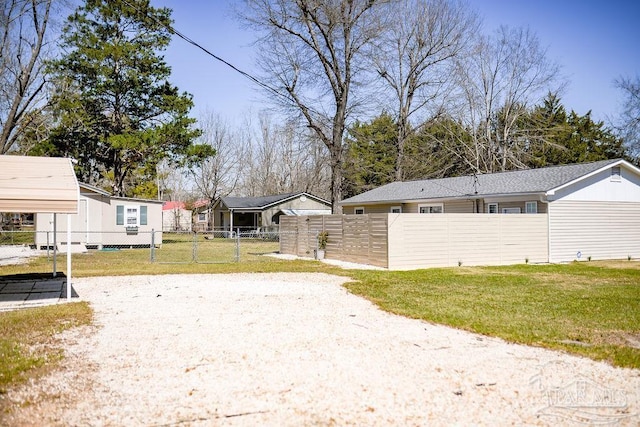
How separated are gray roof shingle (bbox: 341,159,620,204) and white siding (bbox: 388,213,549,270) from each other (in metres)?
1.86

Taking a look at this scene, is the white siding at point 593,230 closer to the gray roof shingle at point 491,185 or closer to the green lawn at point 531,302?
the gray roof shingle at point 491,185

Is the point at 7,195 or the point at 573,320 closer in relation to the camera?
the point at 573,320

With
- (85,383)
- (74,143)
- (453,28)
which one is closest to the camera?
(85,383)

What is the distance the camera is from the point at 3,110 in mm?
26000

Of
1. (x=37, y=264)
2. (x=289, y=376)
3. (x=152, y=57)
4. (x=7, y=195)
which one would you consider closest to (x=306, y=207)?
(x=152, y=57)

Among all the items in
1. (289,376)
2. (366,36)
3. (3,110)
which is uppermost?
(366,36)

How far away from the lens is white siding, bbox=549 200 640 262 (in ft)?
60.7

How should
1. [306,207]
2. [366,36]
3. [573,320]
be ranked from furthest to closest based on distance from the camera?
[306,207]
[366,36]
[573,320]

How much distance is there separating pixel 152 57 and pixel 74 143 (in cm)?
634

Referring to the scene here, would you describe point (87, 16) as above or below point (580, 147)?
above

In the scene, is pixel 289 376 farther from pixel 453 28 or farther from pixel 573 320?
pixel 453 28

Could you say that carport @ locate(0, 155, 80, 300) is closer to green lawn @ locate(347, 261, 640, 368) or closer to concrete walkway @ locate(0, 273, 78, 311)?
concrete walkway @ locate(0, 273, 78, 311)

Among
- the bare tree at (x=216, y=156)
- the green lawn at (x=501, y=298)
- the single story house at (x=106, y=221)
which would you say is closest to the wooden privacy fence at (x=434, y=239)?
the green lawn at (x=501, y=298)

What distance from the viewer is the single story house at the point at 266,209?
3734cm
